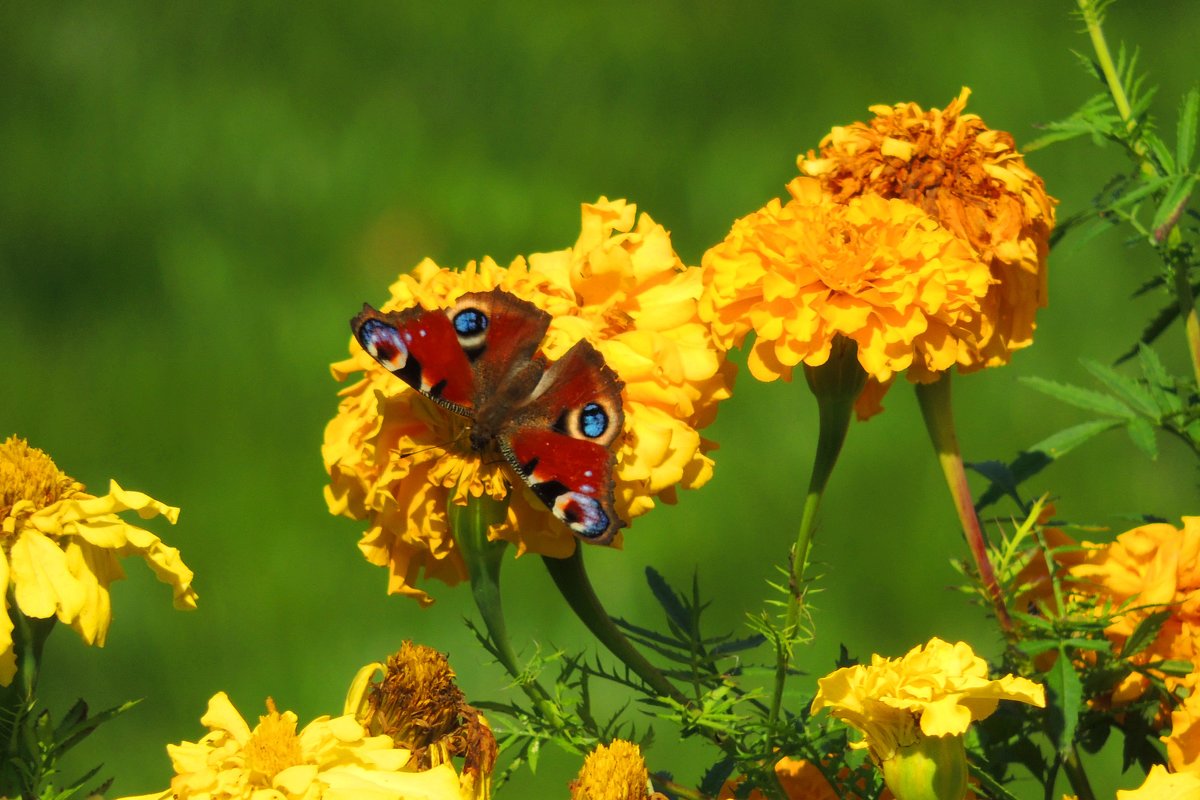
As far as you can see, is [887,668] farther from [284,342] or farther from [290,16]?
[290,16]

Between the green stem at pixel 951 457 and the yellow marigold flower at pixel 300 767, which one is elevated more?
the green stem at pixel 951 457

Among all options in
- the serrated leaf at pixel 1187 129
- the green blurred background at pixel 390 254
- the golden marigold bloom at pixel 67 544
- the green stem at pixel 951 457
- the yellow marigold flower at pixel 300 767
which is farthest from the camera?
the green blurred background at pixel 390 254

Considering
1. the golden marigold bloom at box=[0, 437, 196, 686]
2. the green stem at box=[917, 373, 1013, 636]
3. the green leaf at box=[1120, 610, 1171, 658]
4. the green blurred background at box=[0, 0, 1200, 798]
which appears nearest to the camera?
the golden marigold bloom at box=[0, 437, 196, 686]

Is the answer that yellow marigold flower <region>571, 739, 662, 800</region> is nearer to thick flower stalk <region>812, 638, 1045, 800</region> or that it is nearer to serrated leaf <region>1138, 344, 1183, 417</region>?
thick flower stalk <region>812, 638, 1045, 800</region>

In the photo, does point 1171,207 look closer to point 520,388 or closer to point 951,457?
point 951,457

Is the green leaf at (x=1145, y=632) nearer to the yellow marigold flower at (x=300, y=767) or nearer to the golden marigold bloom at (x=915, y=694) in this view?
the golden marigold bloom at (x=915, y=694)

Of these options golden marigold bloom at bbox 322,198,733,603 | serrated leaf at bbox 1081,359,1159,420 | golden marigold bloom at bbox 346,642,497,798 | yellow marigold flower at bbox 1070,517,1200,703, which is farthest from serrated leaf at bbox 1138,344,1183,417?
golden marigold bloom at bbox 346,642,497,798

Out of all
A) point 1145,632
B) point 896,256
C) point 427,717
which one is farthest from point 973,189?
point 427,717

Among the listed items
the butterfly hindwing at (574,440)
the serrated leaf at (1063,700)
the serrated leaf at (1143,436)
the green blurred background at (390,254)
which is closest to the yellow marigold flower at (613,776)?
the butterfly hindwing at (574,440)
